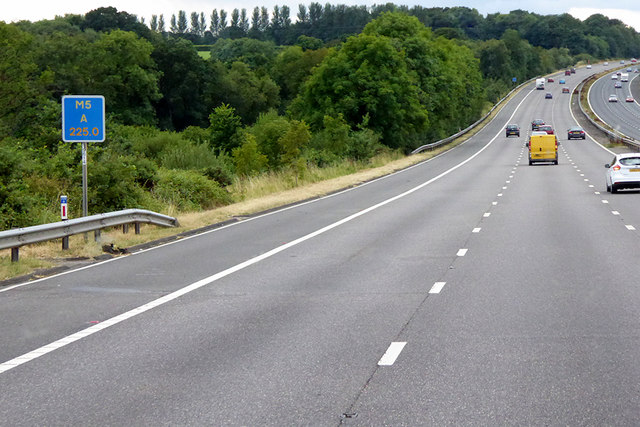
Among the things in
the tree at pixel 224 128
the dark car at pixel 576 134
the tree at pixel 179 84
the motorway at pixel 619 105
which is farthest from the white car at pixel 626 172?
the tree at pixel 179 84

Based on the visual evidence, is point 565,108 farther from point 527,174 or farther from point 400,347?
point 400,347

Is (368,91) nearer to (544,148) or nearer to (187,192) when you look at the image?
(544,148)

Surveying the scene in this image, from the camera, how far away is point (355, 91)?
6712 centimetres

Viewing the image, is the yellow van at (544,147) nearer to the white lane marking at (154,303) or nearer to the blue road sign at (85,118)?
the white lane marking at (154,303)

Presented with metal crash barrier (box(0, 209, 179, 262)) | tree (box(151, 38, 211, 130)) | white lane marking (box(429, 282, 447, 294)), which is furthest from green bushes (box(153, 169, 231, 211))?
tree (box(151, 38, 211, 130))

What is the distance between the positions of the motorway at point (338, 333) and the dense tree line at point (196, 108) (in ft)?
19.8

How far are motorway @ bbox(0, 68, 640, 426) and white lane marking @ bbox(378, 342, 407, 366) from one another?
2 cm

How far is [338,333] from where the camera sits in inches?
334

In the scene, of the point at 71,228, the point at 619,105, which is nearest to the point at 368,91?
the point at 71,228

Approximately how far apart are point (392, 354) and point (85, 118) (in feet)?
36.0

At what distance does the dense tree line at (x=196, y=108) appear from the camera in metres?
22.3

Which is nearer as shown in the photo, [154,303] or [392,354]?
[392,354]

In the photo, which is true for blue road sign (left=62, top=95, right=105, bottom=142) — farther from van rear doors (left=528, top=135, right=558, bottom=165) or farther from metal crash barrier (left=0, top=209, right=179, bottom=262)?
van rear doors (left=528, top=135, right=558, bottom=165)

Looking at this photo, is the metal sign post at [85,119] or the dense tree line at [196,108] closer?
the metal sign post at [85,119]
